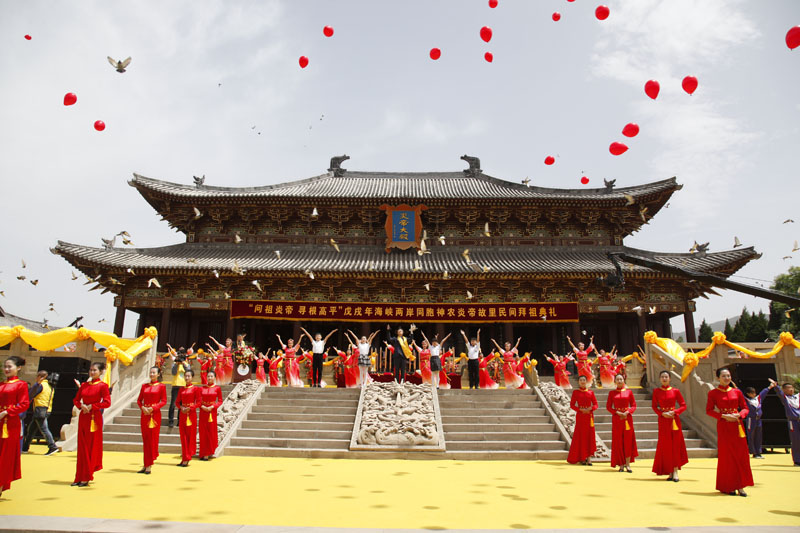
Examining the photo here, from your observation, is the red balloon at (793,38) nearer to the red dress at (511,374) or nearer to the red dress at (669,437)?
the red dress at (669,437)

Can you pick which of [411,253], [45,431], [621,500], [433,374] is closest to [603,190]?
[411,253]

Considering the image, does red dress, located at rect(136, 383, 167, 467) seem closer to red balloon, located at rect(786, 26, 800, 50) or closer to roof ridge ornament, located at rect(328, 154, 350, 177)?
red balloon, located at rect(786, 26, 800, 50)

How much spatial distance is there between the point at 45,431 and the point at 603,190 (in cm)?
2118

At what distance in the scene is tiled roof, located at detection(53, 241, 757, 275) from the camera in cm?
1819

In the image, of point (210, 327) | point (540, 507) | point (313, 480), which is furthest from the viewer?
point (210, 327)

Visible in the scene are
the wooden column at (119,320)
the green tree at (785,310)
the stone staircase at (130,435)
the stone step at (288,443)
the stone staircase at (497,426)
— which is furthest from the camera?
the green tree at (785,310)

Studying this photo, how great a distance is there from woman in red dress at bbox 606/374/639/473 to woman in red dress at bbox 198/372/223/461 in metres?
7.10

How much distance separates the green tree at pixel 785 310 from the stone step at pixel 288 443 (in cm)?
2916

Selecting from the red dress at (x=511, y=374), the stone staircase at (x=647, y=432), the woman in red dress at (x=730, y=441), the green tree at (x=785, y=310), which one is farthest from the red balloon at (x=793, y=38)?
the green tree at (x=785, y=310)

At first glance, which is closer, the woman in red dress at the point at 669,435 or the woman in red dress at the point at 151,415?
the woman in red dress at the point at 669,435

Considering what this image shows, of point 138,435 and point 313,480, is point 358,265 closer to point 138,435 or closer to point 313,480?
point 138,435

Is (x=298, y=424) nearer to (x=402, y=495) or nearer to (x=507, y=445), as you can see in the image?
(x=507, y=445)

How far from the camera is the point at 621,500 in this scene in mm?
5941

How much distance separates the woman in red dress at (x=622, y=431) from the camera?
816 cm
